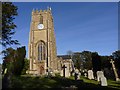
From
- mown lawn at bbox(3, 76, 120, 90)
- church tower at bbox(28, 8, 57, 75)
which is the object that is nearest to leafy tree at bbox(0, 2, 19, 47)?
mown lawn at bbox(3, 76, 120, 90)

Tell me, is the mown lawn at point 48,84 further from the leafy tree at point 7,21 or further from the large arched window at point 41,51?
the large arched window at point 41,51

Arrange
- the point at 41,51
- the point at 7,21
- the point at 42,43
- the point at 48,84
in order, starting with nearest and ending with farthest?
1. the point at 48,84
2. the point at 7,21
3. the point at 41,51
4. the point at 42,43

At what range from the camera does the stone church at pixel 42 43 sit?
206 feet

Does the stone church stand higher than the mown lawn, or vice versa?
the stone church

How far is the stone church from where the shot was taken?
62.9 m

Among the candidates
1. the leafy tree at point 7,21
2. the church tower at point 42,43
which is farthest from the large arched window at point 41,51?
the leafy tree at point 7,21

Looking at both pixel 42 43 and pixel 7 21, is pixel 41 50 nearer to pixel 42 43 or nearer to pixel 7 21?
pixel 42 43

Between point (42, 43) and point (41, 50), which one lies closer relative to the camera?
point (41, 50)

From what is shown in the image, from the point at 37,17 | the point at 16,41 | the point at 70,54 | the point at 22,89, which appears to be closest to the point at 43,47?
the point at 37,17

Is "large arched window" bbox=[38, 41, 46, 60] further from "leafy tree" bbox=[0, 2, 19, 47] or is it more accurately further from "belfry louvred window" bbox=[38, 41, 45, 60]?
"leafy tree" bbox=[0, 2, 19, 47]

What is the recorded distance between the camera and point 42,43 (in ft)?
217

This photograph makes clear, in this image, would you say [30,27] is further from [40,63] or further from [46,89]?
[46,89]

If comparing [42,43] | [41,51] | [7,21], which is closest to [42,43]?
[42,43]

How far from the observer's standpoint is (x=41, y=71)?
207ft
